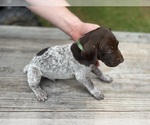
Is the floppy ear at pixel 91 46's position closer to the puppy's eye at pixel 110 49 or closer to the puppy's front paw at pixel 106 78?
the puppy's eye at pixel 110 49

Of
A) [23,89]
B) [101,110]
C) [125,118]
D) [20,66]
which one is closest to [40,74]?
[23,89]

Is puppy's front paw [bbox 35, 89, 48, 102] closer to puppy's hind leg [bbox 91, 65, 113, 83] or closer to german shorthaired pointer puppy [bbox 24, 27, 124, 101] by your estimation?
german shorthaired pointer puppy [bbox 24, 27, 124, 101]

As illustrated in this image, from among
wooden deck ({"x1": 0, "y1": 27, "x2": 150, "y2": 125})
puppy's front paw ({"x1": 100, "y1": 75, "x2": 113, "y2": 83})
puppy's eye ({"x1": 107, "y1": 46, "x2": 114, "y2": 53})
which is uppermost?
puppy's eye ({"x1": 107, "y1": 46, "x2": 114, "y2": 53})

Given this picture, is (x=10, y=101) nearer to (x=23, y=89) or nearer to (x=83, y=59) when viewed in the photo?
(x=23, y=89)

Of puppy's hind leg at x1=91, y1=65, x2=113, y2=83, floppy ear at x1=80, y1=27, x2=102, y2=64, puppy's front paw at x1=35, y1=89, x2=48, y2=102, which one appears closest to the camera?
floppy ear at x1=80, y1=27, x2=102, y2=64

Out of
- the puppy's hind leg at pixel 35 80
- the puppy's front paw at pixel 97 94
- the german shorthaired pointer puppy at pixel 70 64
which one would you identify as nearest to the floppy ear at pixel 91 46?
the german shorthaired pointer puppy at pixel 70 64

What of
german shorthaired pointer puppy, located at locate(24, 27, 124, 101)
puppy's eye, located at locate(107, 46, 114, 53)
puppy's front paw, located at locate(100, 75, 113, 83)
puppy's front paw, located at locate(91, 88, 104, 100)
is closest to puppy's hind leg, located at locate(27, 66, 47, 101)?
german shorthaired pointer puppy, located at locate(24, 27, 124, 101)
